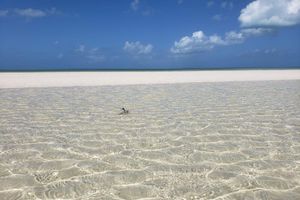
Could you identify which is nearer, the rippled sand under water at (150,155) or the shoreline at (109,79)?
the rippled sand under water at (150,155)

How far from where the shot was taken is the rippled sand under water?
3412 millimetres

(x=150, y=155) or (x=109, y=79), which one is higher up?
(x=109, y=79)

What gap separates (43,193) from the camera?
3283 mm

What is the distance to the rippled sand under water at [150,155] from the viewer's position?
11.2 ft

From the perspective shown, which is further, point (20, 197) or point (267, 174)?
Answer: point (267, 174)

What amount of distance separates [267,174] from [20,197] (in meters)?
2.73

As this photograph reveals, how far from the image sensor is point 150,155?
181 inches

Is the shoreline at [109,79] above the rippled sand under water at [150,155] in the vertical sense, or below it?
above

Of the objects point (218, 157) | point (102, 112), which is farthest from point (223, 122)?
point (102, 112)

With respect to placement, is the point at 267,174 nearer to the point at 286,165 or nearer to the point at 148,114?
the point at 286,165

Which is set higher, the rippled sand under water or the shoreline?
the shoreline

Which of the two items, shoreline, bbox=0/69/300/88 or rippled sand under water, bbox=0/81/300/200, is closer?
rippled sand under water, bbox=0/81/300/200

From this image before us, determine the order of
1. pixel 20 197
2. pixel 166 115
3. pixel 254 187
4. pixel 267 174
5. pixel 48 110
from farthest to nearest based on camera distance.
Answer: pixel 48 110 → pixel 166 115 → pixel 267 174 → pixel 254 187 → pixel 20 197

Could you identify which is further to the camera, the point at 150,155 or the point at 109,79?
the point at 109,79
